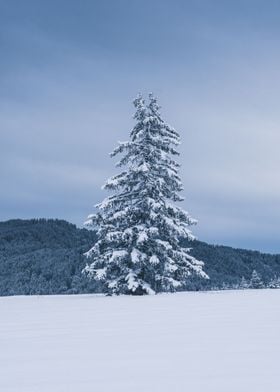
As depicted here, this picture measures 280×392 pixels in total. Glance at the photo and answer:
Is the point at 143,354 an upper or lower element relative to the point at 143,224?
lower

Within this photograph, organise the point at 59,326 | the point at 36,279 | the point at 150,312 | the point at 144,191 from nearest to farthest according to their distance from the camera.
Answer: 1. the point at 59,326
2. the point at 150,312
3. the point at 144,191
4. the point at 36,279

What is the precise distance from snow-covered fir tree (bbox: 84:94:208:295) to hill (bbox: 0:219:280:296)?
43.5 meters

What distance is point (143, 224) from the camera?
20344 mm

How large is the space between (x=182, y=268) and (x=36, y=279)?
7881cm

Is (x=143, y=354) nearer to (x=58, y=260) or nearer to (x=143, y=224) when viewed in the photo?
(x=143, y=224)

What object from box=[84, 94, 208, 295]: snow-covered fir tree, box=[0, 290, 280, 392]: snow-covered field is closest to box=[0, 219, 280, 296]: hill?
box=[84, 94, 208, 295]: snow-covered fir tree

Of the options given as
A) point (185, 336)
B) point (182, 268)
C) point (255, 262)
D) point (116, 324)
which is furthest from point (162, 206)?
point (255, 262)

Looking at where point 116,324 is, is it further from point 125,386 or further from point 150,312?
point 125,386

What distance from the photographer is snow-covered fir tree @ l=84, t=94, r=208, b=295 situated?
19.9 m

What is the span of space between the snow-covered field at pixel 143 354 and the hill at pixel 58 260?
56.5 meters

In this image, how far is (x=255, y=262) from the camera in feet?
448

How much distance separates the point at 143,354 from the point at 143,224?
50.2 feet

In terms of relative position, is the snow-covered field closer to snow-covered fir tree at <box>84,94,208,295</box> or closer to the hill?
snow-covered fir tree at <box>84,94,208,295</box>

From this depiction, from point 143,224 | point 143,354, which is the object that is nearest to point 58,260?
point 143,224
